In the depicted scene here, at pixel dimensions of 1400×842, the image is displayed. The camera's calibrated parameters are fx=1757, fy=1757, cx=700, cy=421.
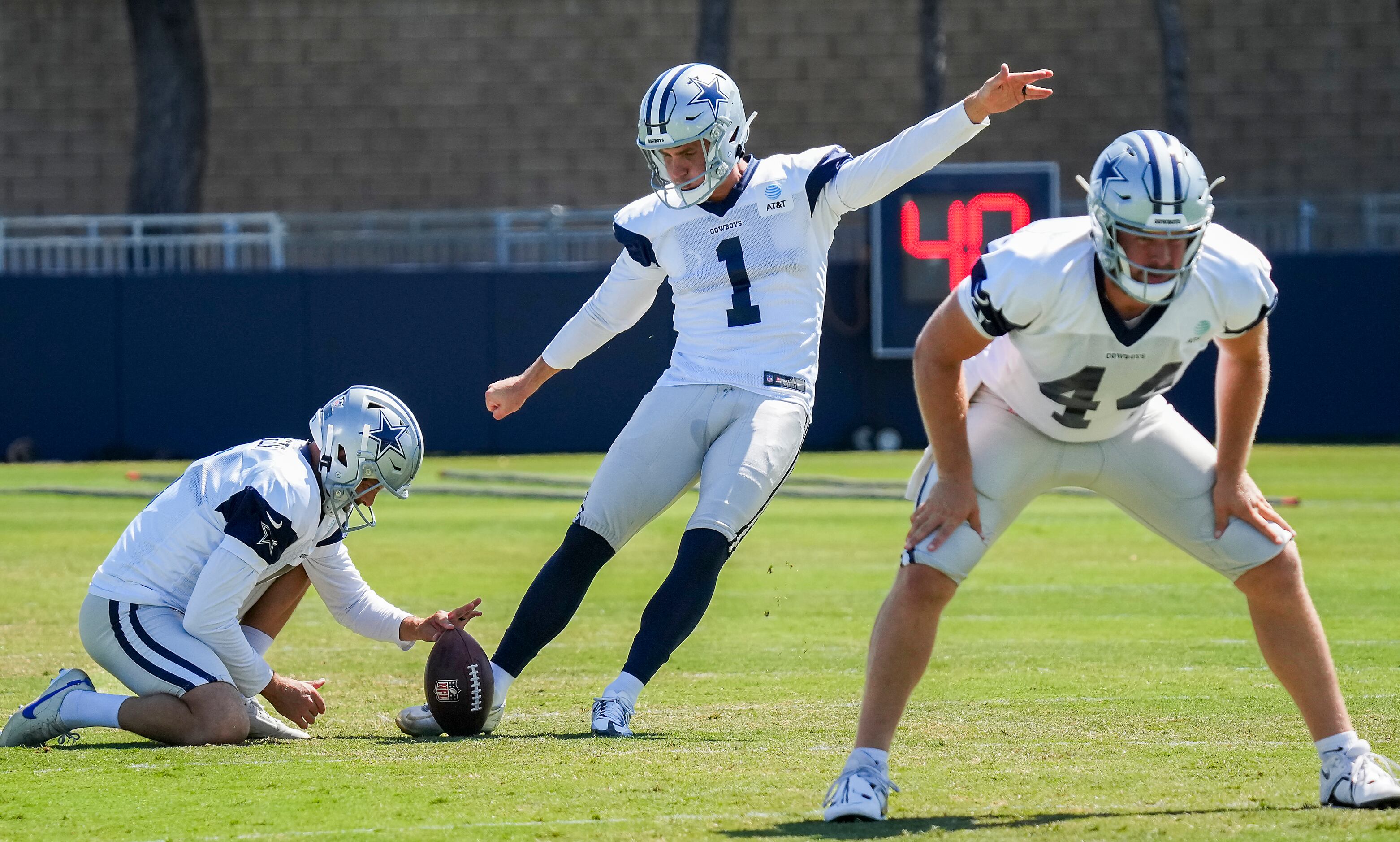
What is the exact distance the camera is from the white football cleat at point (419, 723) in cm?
608

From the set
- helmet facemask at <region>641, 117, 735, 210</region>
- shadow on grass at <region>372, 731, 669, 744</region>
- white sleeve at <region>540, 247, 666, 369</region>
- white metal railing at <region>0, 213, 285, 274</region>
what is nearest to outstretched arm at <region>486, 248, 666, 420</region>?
white sleeve at <region>540, 247, 666, 369</region>

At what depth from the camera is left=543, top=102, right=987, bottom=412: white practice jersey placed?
20.6 feet

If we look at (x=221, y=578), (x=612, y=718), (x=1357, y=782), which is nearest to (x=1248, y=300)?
(x=1357, y=782)

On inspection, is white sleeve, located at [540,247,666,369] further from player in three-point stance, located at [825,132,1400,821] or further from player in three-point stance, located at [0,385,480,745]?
player in three-point stance, located at [825,132,1400,821]

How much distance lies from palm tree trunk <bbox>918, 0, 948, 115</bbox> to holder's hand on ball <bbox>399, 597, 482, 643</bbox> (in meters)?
23.0

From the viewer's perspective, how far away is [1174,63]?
95.5ft

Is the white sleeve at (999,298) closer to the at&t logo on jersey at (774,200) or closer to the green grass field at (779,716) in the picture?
the green grass field at (779,716)

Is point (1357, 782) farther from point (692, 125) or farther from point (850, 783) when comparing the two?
point (692, 125)

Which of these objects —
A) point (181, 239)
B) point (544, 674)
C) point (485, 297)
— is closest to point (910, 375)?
point (485, 297)

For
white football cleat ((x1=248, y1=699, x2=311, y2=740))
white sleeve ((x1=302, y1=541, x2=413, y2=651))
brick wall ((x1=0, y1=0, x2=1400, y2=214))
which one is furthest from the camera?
brick wall ((x1=0, y1=0, x2=1400, y2=214))

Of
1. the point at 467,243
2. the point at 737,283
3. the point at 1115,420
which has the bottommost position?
the point at 467,243

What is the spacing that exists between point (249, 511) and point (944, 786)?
95.5 inches

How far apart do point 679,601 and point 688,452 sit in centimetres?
55

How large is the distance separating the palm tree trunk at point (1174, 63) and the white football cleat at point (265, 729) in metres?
25.3
